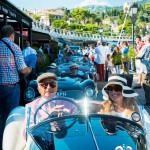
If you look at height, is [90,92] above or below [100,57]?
below

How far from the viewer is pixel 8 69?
654 cm

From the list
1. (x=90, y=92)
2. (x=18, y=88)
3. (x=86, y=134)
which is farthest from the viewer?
(x=90, y=92)

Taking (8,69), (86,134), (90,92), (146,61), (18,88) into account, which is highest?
(8,69)

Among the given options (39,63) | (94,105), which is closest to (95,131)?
(94,105)

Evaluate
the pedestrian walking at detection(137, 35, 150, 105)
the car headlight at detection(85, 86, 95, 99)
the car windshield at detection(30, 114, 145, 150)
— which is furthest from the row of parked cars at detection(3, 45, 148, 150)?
the pedestrian walking at detection(137, 35, 150, 105)

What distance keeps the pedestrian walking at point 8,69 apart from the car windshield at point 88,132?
229cm

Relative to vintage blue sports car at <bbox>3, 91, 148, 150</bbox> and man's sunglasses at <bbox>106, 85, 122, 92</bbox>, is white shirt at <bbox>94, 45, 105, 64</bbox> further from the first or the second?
vintage blue sports car at <bbox>3, 91, 148, 150</bbox>

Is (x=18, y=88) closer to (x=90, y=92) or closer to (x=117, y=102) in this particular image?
(x=117, y=102)

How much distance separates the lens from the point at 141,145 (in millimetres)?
4234

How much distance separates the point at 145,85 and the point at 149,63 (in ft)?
2.06

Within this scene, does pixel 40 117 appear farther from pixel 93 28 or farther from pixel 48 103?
pixel 93 28

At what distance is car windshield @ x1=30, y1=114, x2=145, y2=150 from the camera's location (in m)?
3.96

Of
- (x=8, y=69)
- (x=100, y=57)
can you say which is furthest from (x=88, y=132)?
(x=100, y=57)

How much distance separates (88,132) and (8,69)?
2.81 metres
